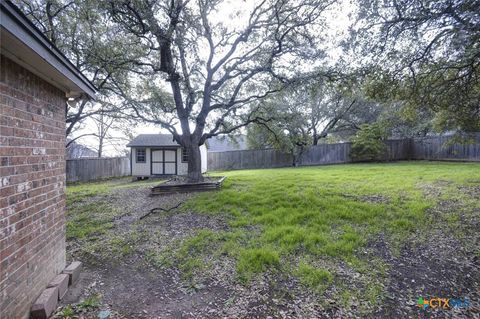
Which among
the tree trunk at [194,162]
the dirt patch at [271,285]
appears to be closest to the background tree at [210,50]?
the tree trunk at [194,162]

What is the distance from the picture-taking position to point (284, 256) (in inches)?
141

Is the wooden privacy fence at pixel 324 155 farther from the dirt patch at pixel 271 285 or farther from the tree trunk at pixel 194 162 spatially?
the dirt patch at pixel 271 285

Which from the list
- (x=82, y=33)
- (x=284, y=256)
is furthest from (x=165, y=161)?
(x=284, y=256)

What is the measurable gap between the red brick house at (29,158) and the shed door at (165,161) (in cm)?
1358

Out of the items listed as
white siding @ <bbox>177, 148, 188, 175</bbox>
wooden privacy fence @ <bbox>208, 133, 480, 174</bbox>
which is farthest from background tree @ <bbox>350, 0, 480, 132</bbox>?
white siding @ <bbox>177, 148, 188, 175</bbox>

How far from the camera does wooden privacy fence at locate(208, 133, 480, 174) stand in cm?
1611

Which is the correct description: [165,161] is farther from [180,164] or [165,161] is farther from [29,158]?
[29,158]

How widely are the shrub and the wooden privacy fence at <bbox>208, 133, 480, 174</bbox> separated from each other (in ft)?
2.61

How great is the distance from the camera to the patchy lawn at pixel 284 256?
2.68m

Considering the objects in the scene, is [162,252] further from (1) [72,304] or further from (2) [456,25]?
(2) [456,25]

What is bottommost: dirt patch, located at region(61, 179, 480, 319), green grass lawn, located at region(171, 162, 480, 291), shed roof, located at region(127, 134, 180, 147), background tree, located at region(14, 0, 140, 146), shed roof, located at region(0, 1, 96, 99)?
dirt patch, located at region(61, 179, 480, 319)

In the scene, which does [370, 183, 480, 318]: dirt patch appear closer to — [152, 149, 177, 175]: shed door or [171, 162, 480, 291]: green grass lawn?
[171, 162, 480, 291]: green grass lawn

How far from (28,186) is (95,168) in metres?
15.6

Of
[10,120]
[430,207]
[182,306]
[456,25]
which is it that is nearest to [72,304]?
[182,306]
